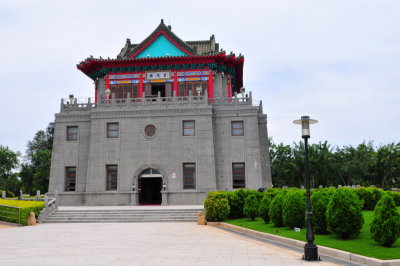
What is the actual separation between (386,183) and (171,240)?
1475 inches

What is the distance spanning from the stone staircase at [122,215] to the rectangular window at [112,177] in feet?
16.2

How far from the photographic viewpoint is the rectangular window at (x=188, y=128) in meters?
26.5

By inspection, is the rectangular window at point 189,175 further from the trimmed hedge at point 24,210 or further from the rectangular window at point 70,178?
the trimmed hedge at point 24,210

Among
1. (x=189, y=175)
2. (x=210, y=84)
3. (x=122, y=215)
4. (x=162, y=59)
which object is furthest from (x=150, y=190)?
(x=162, y=59)

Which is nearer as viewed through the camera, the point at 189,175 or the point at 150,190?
the point at 189,175

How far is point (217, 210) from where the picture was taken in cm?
1827

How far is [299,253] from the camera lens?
9836 millimetres

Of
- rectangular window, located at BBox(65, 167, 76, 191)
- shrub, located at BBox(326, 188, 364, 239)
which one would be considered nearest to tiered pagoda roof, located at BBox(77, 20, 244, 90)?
rectangular window, located at BBox(65, 167, 76, 191)

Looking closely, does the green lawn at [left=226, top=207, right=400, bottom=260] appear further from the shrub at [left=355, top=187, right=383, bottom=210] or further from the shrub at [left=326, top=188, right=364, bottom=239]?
the shrub at [left=355, top=187, right=383, bottom=210]

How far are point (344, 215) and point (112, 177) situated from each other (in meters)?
19.0

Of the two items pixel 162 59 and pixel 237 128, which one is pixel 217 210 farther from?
pixel 162 59

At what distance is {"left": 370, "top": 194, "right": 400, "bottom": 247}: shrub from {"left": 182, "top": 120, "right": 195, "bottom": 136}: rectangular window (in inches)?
707

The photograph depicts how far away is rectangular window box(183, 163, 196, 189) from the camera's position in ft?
84.6

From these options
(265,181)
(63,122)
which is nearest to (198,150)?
(265,181)
